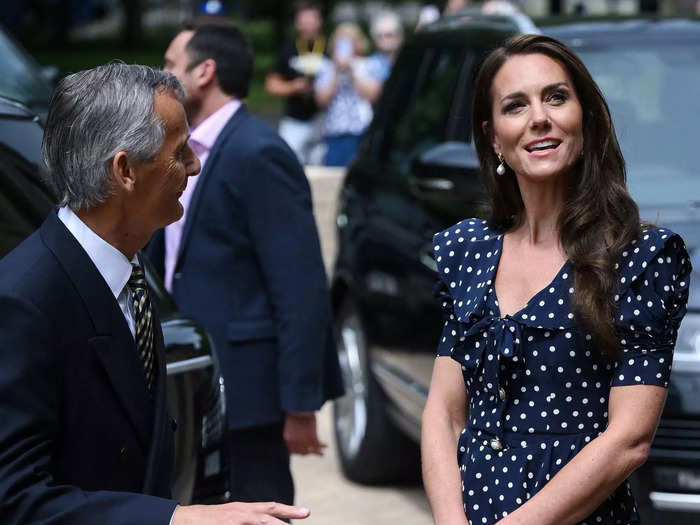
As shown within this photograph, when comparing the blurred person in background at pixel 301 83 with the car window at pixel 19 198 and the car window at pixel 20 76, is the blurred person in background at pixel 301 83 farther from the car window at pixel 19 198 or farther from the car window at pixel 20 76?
the car window at pixel 19 198

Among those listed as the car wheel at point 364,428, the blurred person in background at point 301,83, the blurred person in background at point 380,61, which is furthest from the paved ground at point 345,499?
the blurred person in background at point 301,83

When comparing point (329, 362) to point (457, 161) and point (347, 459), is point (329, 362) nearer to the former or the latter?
point (457, 161)

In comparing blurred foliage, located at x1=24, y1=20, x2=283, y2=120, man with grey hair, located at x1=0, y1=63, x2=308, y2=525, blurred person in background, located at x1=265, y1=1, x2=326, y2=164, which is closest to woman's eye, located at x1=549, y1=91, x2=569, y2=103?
man with grey hair, located at x1=0, y1=63, x2=308, y2=525

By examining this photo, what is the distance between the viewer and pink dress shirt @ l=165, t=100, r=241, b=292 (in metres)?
4.64

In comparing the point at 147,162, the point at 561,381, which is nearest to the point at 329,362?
the point at 561,381

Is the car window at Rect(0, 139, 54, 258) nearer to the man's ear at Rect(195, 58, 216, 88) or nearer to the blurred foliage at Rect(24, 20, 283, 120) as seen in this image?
the man's ear at Rect(195, 58, 216, 88)

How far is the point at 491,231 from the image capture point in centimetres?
331

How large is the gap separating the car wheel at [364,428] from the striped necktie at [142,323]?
359cm

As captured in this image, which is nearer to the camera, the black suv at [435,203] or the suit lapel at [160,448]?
the suit lapel at [160,448]

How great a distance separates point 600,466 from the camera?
2.87 metres

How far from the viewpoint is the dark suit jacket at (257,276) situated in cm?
452

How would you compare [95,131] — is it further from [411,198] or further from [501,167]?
[411,198]

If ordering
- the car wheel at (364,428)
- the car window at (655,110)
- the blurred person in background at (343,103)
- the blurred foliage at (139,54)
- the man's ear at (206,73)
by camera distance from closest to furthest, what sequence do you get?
1. the man's ear at (206,73)
2. the car window at (655,110)
3. the car wheel at (364,428)
4. the blurred person in background at (343,103)
5. the blurred foliage at (139,54)

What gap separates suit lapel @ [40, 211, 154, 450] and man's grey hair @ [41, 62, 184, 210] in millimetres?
75
